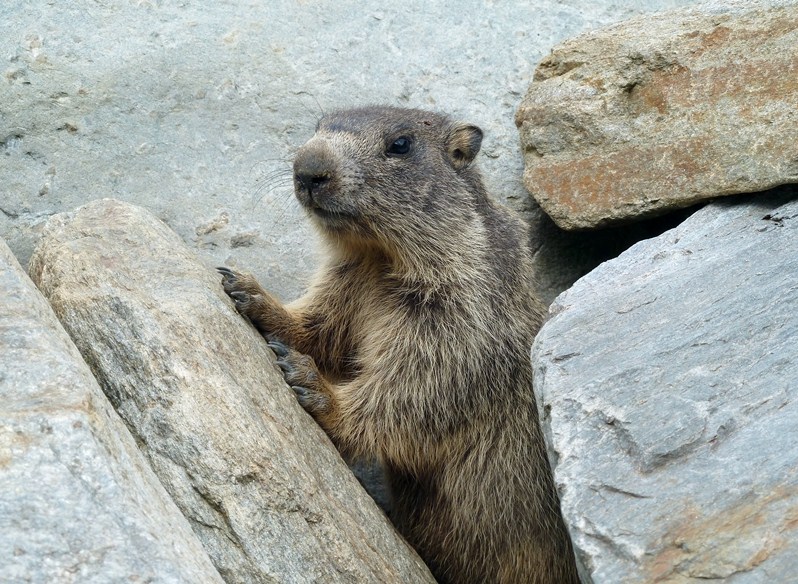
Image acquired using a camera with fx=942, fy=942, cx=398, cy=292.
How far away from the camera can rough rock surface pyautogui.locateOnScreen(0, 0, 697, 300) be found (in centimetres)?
564

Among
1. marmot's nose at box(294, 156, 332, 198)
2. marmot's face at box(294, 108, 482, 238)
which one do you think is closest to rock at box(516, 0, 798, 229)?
marmot's face at box(294, 108, 482, 238)

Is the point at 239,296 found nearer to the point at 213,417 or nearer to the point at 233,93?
the point at 213,417

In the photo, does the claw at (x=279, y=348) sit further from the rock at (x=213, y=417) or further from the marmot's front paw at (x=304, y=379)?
the rock at (x=213, y=417)

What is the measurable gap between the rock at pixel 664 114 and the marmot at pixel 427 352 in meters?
0.59

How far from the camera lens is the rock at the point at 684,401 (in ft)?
10.0

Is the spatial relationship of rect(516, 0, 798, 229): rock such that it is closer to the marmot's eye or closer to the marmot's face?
the marmot's face

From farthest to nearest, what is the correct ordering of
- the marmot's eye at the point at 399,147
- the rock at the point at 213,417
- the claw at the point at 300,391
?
the marmot's eye at the point at 399,147
the claw at the point at 300,391
the rock at the point at 213,417

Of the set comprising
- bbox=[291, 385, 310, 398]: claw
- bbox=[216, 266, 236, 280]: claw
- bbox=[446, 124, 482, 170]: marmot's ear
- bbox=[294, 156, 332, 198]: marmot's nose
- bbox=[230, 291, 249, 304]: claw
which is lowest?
bbox=[291, 385, 310, 398]: claw

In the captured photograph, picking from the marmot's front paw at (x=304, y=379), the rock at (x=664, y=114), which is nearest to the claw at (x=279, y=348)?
the marmot's front paw at (x=304, y=379)

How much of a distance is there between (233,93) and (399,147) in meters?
1.49

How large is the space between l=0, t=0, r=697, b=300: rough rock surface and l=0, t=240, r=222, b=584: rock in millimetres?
2605

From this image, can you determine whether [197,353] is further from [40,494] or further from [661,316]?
[661,316]

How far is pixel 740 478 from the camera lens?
10.4 feet

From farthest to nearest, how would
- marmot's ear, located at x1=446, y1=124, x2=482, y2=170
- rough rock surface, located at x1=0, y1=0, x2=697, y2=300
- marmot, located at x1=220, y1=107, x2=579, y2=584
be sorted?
rough rock surface, located at x1=0, y1=0, x2=697, y2=300 < marmot's ear, located at x1=446, y1=124, x2=482, y2=170 < marmot, located at x1=220, y1=107, x2=579, y2=584
